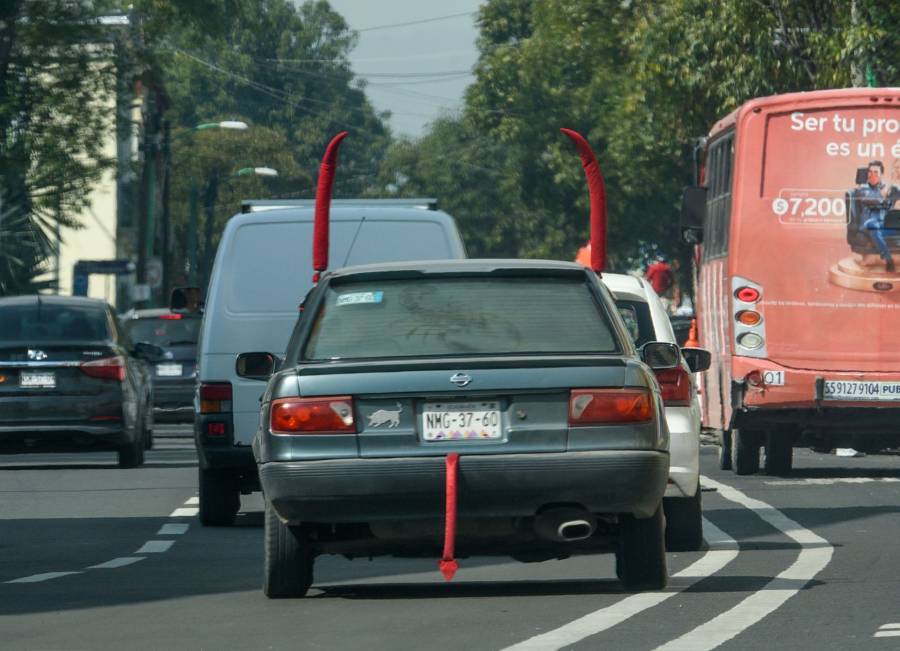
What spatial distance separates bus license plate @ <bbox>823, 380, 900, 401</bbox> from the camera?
20938 mm

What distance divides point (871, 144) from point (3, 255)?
878 inches

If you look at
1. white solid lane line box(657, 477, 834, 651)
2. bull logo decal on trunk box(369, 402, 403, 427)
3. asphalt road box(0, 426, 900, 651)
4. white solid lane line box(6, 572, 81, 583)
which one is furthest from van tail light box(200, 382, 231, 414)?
bull logo decal on trunk box(369, 402, 403, 427)

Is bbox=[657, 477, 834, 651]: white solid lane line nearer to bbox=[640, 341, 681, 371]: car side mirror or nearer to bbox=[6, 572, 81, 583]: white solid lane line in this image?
bbox=[640, 341, 681, 371]: car side mirror

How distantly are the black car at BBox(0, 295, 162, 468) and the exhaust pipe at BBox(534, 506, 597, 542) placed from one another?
1374 centimetres

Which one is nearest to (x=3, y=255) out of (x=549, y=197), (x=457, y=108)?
(x=549, y=197)

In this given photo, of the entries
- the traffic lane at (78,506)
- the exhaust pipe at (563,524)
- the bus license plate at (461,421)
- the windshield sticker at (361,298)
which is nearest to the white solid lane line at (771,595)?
the exhaust pipe at (563,524)

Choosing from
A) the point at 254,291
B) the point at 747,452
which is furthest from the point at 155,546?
the point at 747,452

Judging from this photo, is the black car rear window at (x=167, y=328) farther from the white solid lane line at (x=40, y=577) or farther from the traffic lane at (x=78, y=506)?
the white solid lane line at (x=40, y=577)

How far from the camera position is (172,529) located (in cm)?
1552

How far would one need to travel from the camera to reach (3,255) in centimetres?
4053

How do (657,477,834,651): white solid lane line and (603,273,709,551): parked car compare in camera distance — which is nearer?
(657,477,834,651): white solid lane line

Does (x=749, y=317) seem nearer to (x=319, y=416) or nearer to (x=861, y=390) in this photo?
(x=861, y=390)

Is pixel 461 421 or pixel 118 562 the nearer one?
pixel 461 421

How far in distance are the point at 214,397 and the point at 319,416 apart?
16.7ft
